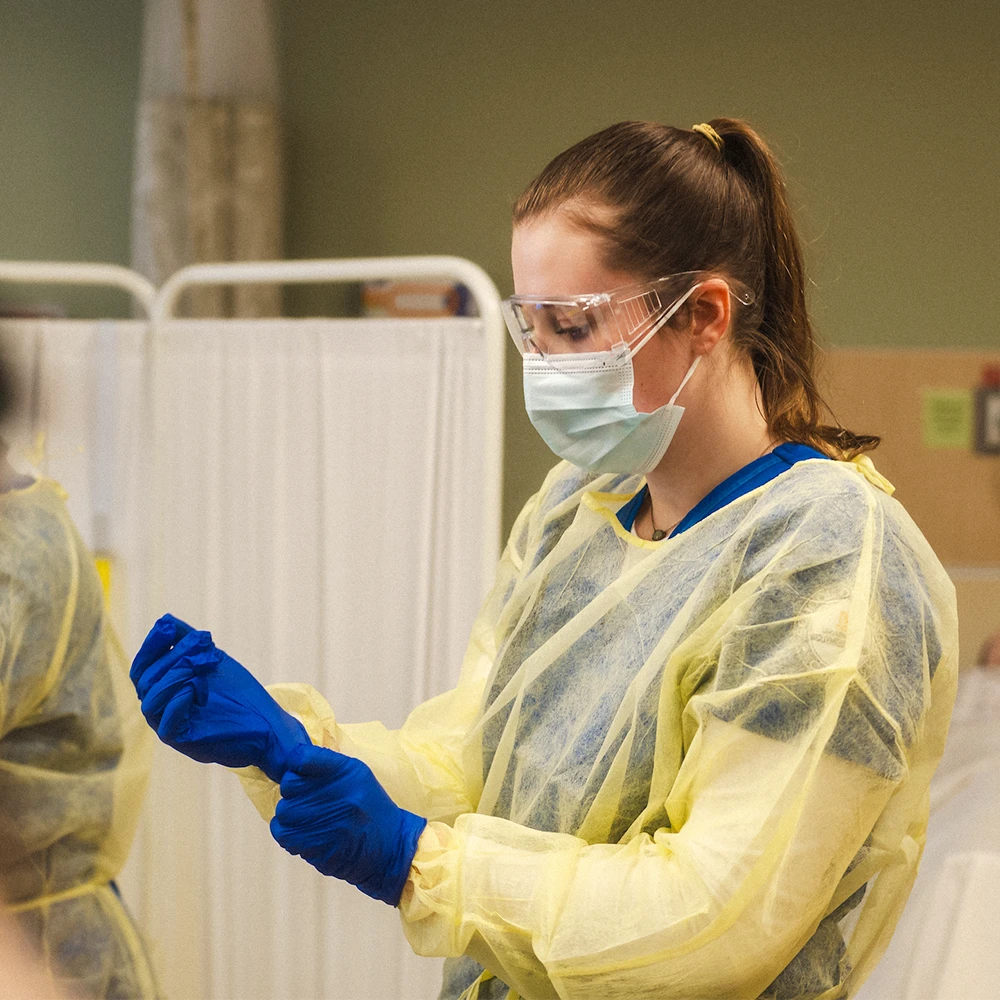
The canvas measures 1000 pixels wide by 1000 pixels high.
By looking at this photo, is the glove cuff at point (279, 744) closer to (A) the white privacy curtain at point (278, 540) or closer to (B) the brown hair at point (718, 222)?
(B) the brown hair at point (718, 222)

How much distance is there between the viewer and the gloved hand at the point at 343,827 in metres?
0.84

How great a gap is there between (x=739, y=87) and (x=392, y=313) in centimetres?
104

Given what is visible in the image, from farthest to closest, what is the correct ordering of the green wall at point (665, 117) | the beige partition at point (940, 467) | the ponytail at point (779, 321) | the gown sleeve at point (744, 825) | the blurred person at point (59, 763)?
the beige partition at point (940, 467), the green wall at point (665, 117), the blurred person at point (59, 763), the ponytail at point (779, 321), the gown sleeve at point (744, 825)

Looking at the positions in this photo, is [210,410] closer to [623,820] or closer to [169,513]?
[169,513]

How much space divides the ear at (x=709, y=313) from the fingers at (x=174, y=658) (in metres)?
0.47

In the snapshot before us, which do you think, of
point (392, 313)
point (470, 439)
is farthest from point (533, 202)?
point (392, 313)

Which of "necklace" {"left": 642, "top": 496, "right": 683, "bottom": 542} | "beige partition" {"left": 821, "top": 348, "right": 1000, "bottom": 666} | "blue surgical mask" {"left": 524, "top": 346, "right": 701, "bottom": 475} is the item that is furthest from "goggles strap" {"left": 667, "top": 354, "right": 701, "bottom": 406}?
"beige partition" {"left": 821, "top": 348, "right": 1000, "bottom": 666}

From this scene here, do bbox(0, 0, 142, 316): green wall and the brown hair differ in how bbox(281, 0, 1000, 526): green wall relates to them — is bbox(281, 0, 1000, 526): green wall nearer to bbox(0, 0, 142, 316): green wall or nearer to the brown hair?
bbox(0, 0, 142, 316): green wall

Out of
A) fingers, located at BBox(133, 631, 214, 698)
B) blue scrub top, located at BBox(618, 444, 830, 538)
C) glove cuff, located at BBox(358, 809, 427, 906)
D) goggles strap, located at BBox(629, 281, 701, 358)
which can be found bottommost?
glove cuff, located at BBox(358, 809, 427, 906)

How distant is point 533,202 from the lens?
0.98 m

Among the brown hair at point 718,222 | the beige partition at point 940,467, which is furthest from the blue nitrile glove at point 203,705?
the beige partition at point 940,467

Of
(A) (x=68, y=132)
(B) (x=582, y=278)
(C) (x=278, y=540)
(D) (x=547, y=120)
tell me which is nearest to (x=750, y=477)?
(B) (x=582, y=278)

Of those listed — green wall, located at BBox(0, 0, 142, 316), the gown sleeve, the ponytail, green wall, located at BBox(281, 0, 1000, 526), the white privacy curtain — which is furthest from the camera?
green wall, located at BBox(281, 0, 1000, 526)

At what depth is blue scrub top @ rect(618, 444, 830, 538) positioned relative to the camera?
3.13 ft
